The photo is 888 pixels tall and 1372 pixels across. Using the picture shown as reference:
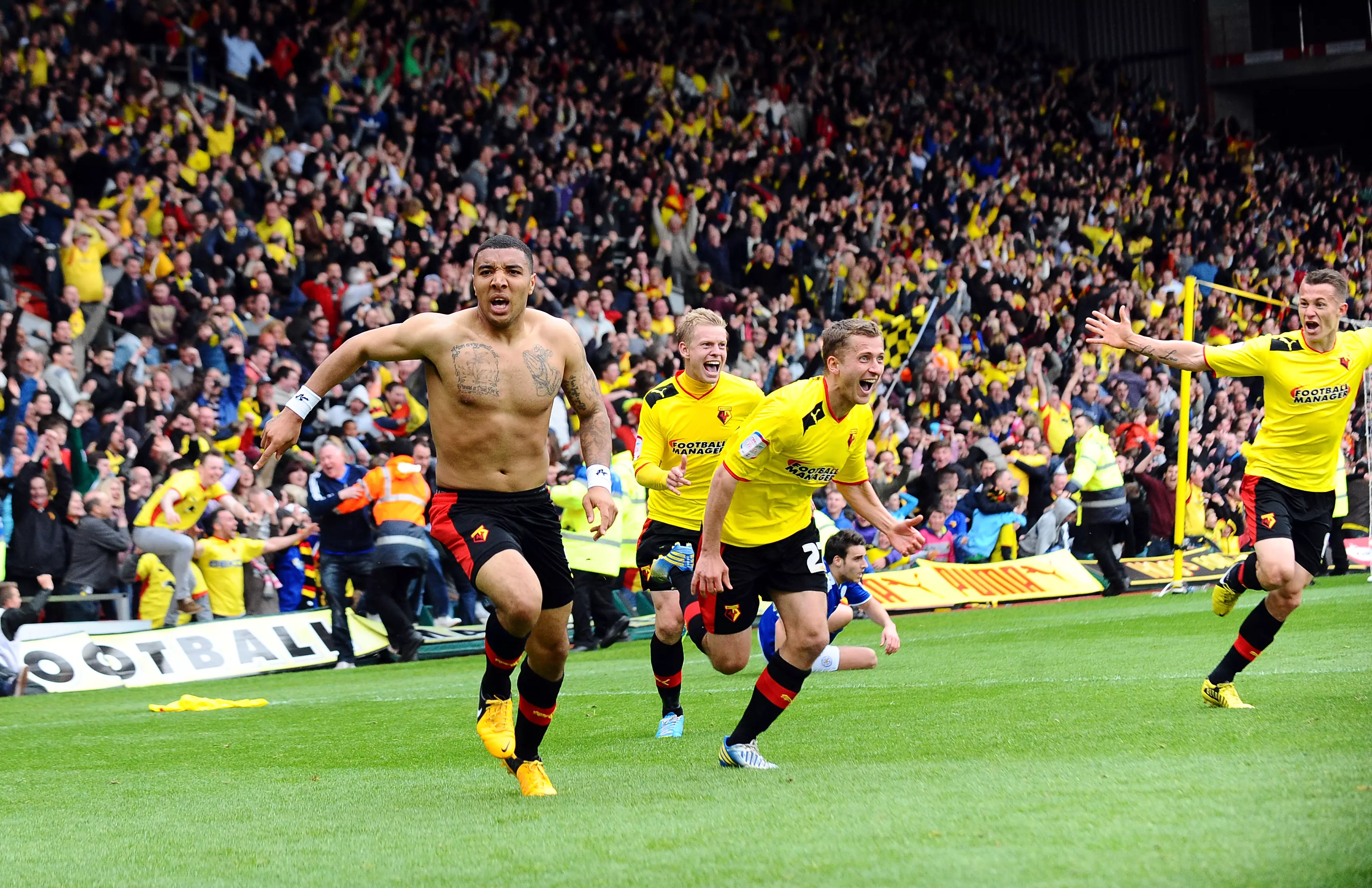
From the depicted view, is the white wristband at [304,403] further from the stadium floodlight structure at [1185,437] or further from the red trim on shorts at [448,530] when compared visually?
the stadium floodlight structure at [1185,437]

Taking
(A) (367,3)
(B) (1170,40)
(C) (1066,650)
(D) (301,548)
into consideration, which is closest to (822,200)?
(A) (367,3)

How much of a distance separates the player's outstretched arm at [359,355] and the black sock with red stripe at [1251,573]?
4841 mm

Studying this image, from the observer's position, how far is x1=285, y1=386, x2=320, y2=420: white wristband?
261 inches

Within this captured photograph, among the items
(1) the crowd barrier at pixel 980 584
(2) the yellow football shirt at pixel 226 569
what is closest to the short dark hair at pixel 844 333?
(2) the yellow football shirt at pixel 226 569

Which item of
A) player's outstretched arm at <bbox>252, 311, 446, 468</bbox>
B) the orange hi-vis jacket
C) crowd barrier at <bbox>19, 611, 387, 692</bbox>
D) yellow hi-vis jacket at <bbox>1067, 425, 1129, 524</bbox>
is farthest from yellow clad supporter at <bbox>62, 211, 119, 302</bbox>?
Answer: yellow hi-vis jacket at <bbox>1067, 425, 1129, 524</bbox>

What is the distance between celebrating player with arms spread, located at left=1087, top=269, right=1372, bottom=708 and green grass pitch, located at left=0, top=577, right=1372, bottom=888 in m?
0.87

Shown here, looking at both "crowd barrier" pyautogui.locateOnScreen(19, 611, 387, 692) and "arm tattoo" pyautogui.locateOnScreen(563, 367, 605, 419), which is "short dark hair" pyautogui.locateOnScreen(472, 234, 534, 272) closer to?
"arm tattoo" pyautogui.locateOnScreen(563, 367, 605, 419)

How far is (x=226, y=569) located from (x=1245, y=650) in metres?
10.1

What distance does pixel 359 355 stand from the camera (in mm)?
6699

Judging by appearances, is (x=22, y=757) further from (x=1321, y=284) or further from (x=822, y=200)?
(x=822, y=200)

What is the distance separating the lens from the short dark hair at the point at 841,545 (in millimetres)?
11797

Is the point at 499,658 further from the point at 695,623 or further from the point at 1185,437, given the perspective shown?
the point at 1185,437

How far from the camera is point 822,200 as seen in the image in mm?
27531

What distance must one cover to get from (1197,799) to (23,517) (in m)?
11.6
